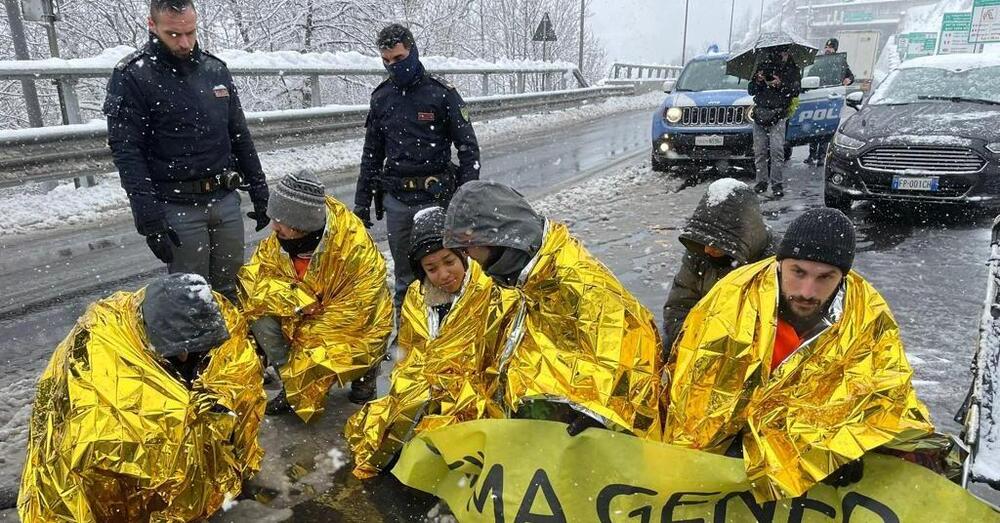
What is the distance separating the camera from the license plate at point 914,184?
6.15 meters

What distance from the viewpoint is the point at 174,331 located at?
2256mm

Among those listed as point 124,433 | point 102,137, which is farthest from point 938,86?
point 102,137

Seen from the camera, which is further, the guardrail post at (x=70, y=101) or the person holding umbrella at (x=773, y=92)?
the person holding umbrella at (x=773, y=92)

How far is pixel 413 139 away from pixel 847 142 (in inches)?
195

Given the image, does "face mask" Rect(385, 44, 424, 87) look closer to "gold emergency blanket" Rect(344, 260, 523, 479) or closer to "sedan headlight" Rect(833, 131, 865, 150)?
"gold emergency blanket" Rect(344, 260, 523, 479)

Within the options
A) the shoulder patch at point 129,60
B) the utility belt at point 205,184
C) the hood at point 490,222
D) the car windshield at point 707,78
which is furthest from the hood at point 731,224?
the car windshield at point 707,78

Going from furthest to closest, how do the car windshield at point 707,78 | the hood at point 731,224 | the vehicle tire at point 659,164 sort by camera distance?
the car windshield at point 707,78 < the vehicle tire at point 659,164 < the hood at point 731,224

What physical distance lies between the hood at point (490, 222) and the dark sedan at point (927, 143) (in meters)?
5.33

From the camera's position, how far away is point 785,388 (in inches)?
83.8

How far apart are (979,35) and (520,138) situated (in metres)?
19.0

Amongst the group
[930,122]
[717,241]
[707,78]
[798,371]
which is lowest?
[798,371]

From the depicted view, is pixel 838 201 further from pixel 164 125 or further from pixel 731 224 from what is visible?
pixel 164 125

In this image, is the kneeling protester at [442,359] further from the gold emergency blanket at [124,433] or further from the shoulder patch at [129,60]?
the shoulder patch at [129,60]

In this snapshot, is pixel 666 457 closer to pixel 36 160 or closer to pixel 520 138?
pixel 36 160
